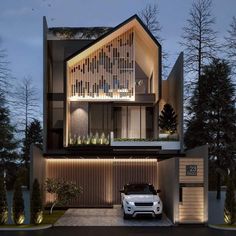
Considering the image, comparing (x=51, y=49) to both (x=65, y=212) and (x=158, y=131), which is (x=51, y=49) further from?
(x=65, y=212)

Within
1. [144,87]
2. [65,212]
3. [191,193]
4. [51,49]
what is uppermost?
[51,49]

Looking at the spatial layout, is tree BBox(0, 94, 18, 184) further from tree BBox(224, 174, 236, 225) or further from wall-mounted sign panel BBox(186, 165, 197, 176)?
tree BBox(224, 174, 236, 225)

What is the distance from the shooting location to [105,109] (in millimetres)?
32844

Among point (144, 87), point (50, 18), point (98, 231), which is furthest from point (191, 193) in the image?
point (50, 18)

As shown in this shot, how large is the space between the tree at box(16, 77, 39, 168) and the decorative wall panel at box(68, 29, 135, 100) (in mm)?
25128

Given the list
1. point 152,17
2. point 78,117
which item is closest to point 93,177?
point 78,117

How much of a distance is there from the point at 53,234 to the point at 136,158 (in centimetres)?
1210

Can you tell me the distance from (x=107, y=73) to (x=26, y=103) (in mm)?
26405

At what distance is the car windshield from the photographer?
23.1 m

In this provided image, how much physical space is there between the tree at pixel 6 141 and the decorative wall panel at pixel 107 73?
14.9 metres

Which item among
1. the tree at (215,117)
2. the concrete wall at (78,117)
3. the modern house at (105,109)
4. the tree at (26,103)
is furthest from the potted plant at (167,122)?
the tree at (26,103)

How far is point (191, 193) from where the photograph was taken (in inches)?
800

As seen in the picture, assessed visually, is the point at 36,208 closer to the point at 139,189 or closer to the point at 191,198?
the point at 139,189

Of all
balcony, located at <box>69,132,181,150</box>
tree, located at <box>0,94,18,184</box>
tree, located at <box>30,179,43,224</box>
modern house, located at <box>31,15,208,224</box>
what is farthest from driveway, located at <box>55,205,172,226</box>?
tree, located at <box>0,94,18,184</box>
